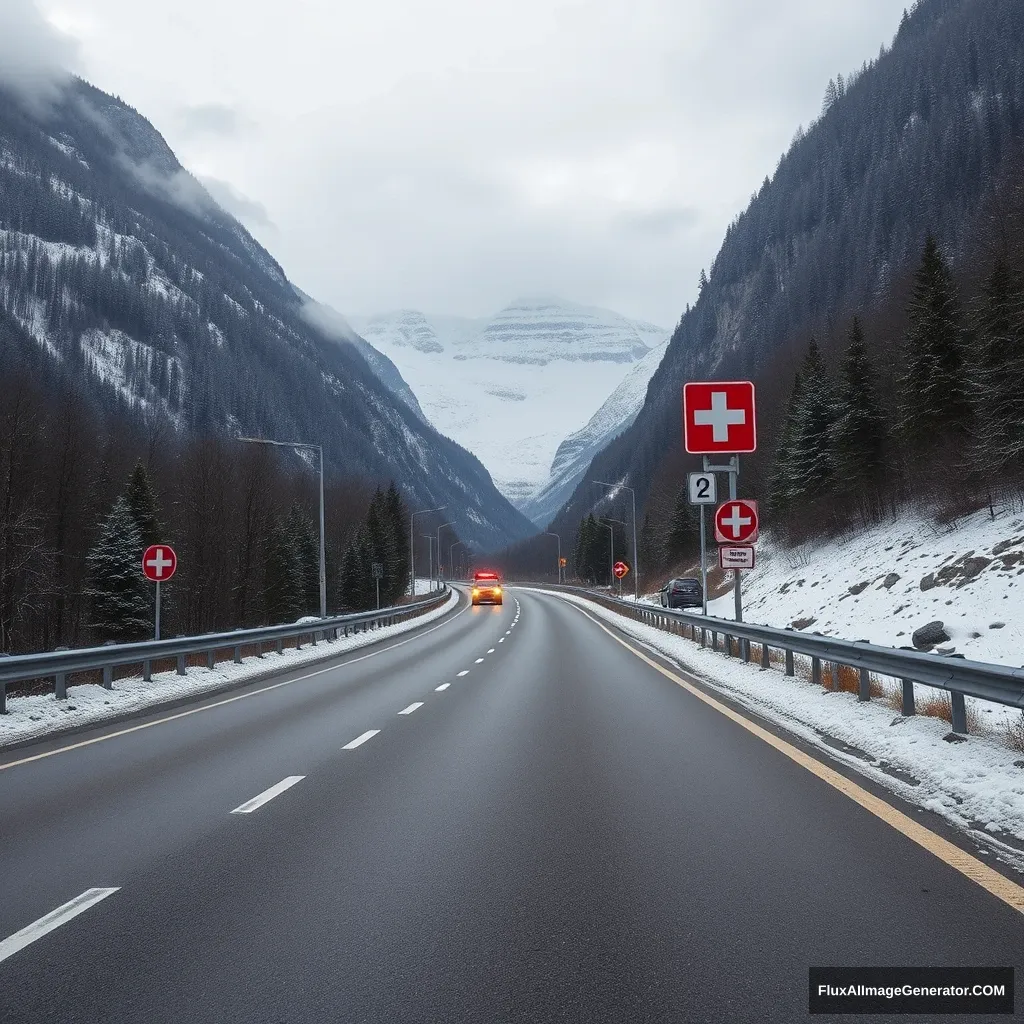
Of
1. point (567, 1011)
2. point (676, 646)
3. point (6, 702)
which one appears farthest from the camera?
point (676, 646)

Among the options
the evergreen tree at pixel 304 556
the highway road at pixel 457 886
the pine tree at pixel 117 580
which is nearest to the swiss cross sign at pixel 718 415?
the highway road at pixel 457 886

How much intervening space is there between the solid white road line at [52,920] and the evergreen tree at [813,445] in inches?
1949

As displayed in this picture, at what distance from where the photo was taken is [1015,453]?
31500 millimetres

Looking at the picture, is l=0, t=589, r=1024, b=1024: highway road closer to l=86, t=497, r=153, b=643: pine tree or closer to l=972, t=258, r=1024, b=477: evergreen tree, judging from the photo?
l=972, t=258, r=1024, b=477: evergreen tree

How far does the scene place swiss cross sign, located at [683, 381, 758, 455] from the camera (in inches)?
765

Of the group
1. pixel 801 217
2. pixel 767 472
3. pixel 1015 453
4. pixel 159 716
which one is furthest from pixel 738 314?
pixel 159 716

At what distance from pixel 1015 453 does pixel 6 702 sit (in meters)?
30.6

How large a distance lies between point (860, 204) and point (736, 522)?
14438 cm

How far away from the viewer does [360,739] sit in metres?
10.4

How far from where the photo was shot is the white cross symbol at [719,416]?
19.6m

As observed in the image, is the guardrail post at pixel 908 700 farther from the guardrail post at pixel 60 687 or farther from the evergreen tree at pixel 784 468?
the evergreen tree at pixel 784 468

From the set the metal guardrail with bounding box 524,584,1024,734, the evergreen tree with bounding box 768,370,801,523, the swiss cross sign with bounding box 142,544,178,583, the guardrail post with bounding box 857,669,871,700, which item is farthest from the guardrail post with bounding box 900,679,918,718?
the evergreen tree with bounding box 768,370,801,523

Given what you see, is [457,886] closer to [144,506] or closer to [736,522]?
[736,522]

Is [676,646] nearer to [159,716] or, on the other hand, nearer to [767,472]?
[159,716]
